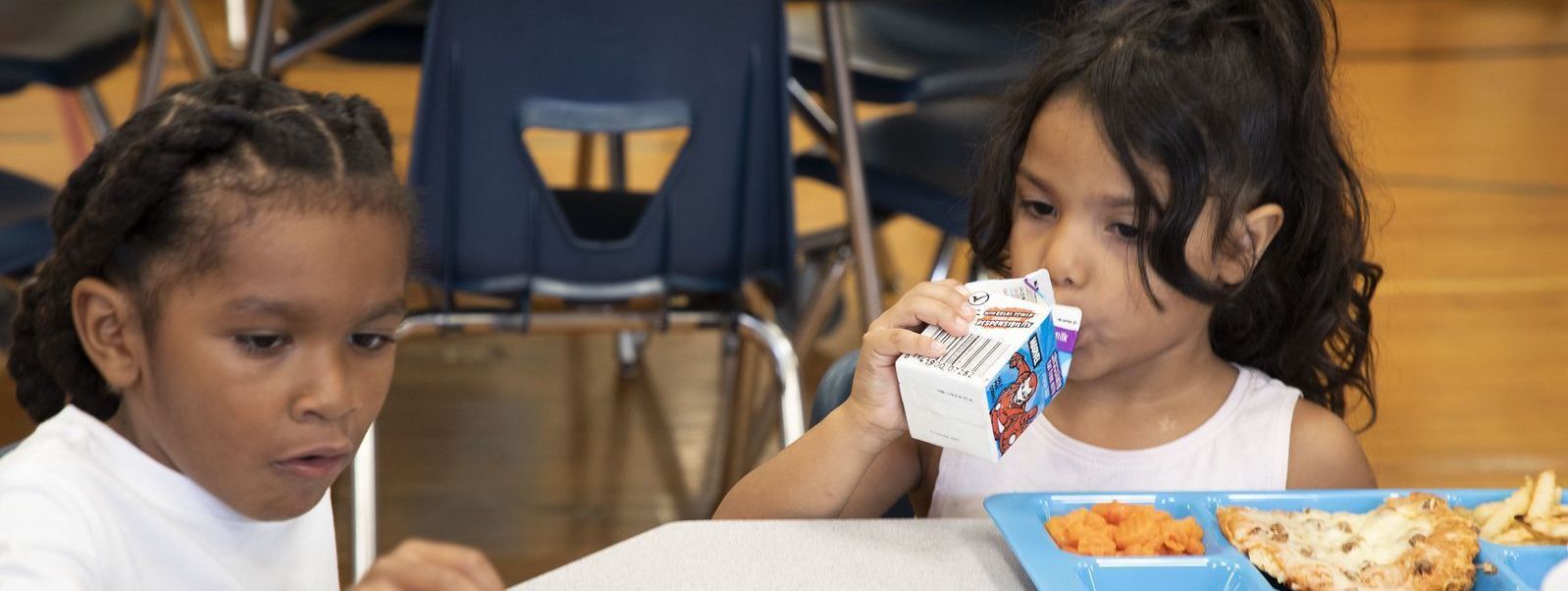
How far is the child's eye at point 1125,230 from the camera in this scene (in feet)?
3.55

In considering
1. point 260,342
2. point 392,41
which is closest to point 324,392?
point 260,342

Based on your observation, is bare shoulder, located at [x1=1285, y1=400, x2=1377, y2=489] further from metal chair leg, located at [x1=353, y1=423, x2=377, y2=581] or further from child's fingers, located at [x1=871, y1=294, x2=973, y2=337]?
metal chair leg, located at [x1=353, y1=423, x2=377, y2=581]

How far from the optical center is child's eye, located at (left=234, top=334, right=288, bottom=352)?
2.67ft

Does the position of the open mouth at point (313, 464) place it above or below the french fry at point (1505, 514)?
below

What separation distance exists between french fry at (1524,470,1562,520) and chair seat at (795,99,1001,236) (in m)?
0.98

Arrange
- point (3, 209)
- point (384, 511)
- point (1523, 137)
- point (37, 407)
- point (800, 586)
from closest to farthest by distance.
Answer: point (800, 586) → point (37, 407) → point (3, 209) → point (384, 511) → point (1523, 137)

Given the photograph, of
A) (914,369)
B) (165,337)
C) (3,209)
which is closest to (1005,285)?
(914,369)

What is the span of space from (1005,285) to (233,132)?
0.44 m

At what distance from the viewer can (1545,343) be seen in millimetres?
2920

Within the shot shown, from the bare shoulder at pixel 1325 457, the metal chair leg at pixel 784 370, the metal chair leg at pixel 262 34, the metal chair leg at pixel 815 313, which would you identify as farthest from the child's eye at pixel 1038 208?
the metal chair leg at pixel 262 34

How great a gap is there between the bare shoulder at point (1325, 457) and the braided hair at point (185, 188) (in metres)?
0.66

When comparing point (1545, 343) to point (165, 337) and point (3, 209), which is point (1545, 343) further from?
point (165, 337)

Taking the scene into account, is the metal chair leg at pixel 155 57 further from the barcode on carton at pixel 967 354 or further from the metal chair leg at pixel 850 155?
the barcode on carton at pixel 967 354

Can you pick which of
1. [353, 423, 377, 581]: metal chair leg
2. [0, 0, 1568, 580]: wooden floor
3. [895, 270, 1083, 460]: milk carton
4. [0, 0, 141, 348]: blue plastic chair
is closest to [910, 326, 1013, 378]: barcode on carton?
[895, 270, 1083, 460]: milk carton
